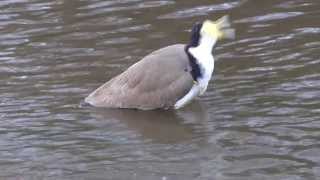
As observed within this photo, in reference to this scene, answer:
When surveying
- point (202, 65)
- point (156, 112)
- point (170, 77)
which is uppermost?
point (202, 65)

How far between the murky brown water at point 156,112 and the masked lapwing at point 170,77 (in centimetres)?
15

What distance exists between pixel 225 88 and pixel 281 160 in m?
2.13

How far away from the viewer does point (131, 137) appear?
866 cm

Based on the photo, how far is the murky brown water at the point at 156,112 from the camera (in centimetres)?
785

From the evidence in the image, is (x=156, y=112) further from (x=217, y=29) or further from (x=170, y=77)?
(x=217, y=29)

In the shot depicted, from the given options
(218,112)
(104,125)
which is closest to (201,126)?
(218,112)

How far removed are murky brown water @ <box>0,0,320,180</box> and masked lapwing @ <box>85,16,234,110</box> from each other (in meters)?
0.15

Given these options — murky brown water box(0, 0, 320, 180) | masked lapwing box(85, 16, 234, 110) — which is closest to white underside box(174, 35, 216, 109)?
masked lapwing box(85, 16, 234, 110)

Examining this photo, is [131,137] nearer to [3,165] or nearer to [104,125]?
[104,125]

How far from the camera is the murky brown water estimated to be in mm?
7852

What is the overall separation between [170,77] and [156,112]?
44 cm

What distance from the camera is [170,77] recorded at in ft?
29.7

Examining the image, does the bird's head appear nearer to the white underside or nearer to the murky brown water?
the white underside

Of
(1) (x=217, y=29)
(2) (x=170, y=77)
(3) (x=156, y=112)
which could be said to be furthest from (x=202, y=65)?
(3) (x=156, y=112)
